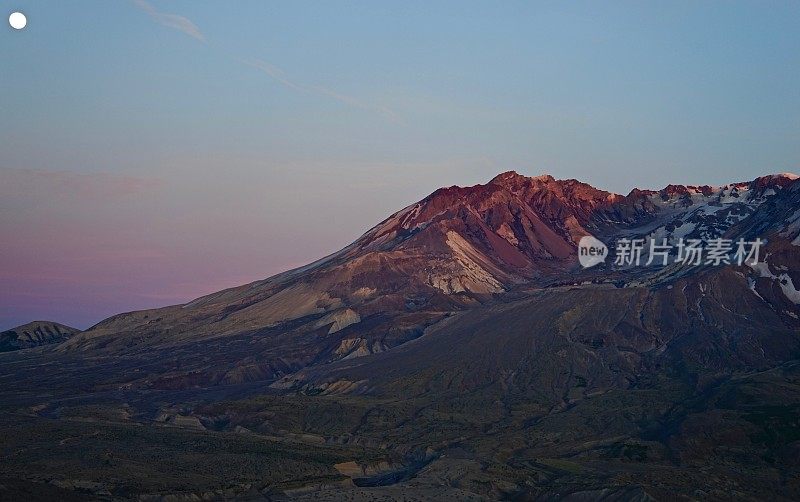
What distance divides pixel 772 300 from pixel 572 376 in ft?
136

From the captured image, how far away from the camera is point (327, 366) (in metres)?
186

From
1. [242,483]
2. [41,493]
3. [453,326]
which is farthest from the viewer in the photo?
[453,326]

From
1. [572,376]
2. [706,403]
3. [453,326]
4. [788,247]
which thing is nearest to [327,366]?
[453,326]

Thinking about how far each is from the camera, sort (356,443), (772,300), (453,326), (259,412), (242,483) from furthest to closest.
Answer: (453,326) → (772,300) → (259,412) → (356,443) → (242,483)

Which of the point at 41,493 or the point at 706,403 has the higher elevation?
the point at 41,493

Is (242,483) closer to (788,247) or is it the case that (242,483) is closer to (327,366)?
(327,366)

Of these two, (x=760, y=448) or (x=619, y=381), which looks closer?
(x=760, y=448)

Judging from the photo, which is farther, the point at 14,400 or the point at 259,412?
the point at 14,400

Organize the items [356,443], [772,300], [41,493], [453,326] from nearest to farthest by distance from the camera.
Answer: [41,493] → [356,443] → [772,300] → [453,326]

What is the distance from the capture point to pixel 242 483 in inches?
3984

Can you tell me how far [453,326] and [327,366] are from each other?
24.8 m

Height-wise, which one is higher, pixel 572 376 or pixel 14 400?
pixel 14 400

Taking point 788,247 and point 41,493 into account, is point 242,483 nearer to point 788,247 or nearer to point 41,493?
point 41,493

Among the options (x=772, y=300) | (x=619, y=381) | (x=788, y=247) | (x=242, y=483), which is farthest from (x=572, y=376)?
(x=242, y=483)
